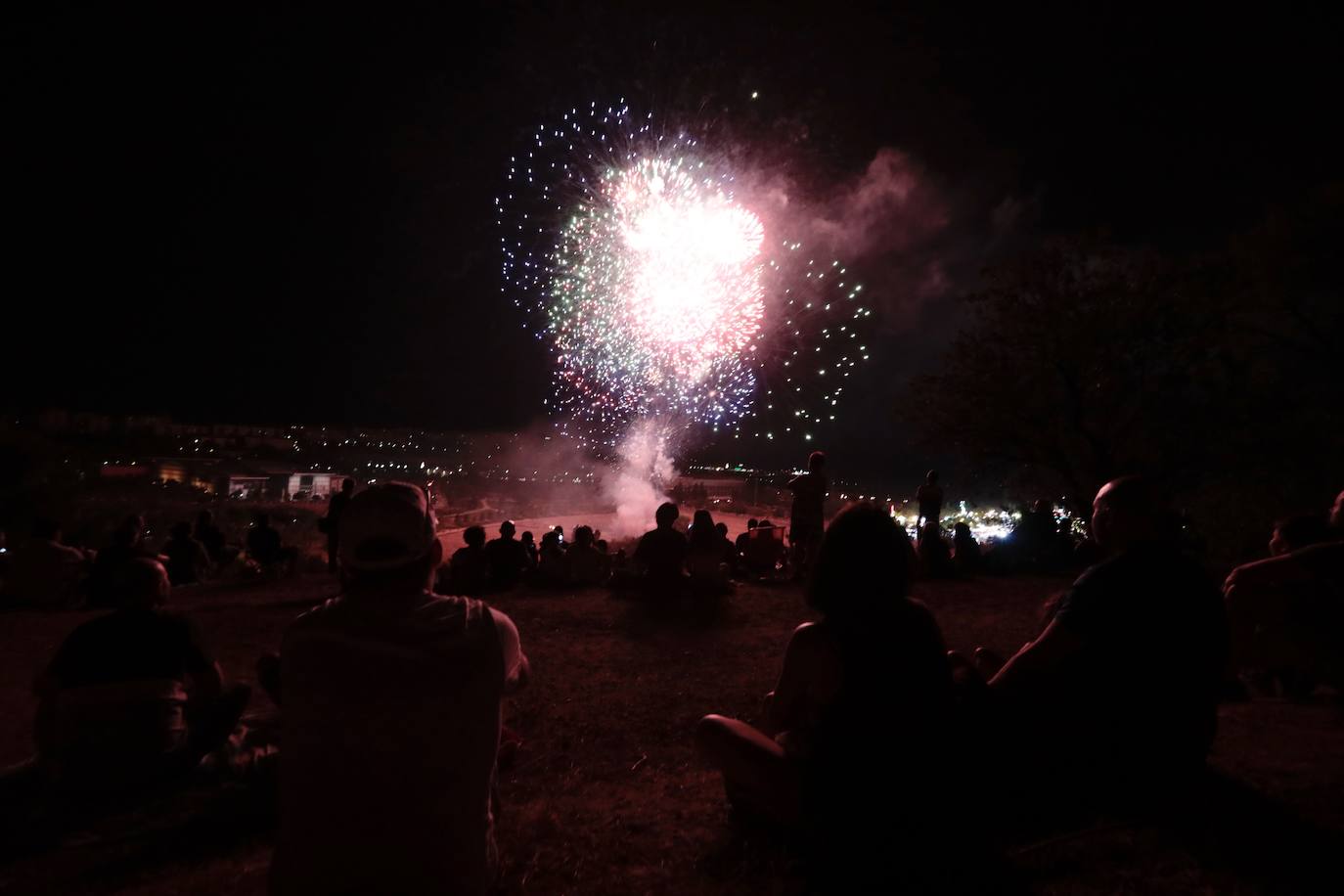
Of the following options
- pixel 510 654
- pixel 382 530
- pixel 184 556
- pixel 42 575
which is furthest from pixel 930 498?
pixel 42 575

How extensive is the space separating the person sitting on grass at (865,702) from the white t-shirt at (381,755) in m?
1.19

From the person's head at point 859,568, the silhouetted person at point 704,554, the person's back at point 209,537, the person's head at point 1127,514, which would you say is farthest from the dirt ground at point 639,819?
the person's back at point 209,537

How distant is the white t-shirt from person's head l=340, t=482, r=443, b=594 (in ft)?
0.40

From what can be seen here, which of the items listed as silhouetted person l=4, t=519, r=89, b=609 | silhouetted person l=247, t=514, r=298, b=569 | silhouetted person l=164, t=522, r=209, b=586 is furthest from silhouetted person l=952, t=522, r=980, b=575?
silhouetted person l=4, t=519, r=89, b=609

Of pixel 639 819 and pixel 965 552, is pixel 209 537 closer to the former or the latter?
pixel 639 819

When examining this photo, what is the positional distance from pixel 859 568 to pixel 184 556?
12.3 m

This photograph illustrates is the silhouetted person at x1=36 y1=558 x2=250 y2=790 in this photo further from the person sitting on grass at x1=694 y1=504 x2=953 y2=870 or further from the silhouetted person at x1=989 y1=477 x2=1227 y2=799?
the silhouetted person at x1=989 y1=477 x2=1227 y2=799

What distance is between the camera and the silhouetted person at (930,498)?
509 inches

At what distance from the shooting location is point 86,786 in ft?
11.5

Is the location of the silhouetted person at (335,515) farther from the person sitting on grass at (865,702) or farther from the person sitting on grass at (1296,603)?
the person sitting on grass at (1296,603)

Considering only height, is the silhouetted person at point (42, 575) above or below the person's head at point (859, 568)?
below

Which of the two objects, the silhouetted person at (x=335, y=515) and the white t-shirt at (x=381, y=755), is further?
the silhouetted person at (x=335, y=515)

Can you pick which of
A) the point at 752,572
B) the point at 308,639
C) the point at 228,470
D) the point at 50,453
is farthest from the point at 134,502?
the point at 308,639

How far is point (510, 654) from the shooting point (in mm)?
2562
